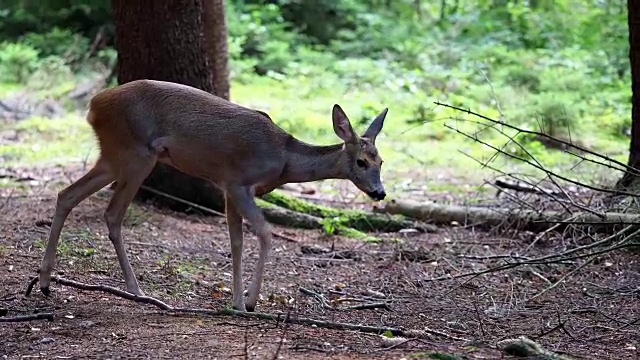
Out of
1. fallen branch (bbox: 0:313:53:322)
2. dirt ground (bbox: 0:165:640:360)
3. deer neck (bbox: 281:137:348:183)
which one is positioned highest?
deer neck (bbox: 281:137:348:183)

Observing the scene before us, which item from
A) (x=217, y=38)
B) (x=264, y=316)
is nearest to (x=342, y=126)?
(x=264, y=316)

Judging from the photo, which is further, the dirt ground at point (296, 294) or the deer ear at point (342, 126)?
the deer ear at point (342, 126)

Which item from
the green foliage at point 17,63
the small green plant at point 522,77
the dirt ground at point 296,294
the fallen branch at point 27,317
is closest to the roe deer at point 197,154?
the dirt ground at point 296,294

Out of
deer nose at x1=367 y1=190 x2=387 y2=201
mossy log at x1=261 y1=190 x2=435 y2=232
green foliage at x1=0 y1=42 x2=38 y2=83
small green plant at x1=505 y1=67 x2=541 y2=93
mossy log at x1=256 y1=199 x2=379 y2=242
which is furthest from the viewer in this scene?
small green plant at x1=505 y1=67 x2=541 y2=93

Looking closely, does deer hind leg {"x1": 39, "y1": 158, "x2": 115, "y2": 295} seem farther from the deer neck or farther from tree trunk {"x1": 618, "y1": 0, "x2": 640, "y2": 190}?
tree trunk {"x1": 618, "y1": 0, "x2": 640, "y2": 190}

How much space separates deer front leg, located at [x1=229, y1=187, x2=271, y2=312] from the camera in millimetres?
5816

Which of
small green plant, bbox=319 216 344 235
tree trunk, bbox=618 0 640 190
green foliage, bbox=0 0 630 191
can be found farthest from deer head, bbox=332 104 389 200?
green foliage, bbox=0 0 630 191

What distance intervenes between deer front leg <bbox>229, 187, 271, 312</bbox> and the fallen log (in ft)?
8.93

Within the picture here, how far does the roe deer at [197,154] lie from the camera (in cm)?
596

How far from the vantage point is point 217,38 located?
9.63 meters

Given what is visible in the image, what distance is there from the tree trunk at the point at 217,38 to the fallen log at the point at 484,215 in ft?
7.01

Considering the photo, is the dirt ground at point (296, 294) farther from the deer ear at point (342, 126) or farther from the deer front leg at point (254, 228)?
the deer ear at point (342, 126)

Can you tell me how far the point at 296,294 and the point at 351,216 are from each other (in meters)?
2.63

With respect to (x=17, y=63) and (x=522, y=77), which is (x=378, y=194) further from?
(x=17, y=63)
